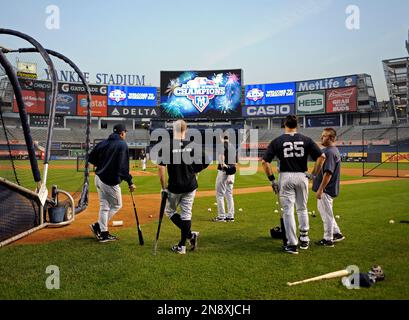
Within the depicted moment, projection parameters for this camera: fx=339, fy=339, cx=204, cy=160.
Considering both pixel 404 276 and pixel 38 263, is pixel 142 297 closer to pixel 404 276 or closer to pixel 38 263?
pixel 38 263

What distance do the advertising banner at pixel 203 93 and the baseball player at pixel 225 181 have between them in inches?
2007

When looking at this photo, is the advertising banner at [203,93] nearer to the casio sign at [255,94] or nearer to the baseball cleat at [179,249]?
the casio sign at [255,94]

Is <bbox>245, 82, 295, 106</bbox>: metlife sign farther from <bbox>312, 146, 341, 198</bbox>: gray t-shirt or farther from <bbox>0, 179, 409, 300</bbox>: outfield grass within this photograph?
<bbox>312, 146, 341, 198</bbox>: gray t-shirt

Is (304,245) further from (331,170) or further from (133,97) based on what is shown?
(133,97)

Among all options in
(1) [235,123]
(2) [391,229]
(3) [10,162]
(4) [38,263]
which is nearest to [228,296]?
(4) [38,263]

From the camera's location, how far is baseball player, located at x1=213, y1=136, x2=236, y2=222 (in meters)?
8.78

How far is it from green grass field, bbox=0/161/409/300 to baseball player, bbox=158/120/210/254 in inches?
15.7

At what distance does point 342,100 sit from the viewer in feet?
204

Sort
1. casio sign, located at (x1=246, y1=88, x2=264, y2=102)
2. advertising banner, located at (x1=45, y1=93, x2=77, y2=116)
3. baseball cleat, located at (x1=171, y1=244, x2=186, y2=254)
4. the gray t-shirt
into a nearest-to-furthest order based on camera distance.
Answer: baseball cleat, located at (x1=171, y1=244, x2=186, y2=254)
the gray t-shirt
advertising banner, located at (x1=45, y1=93, x2=77, y2=116)
casio sign, located at (x1=246, y1=88, x2=264, y2=102)

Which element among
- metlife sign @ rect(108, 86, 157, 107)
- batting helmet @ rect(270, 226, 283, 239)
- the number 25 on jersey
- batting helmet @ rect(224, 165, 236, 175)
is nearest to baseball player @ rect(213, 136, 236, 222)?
batting helmet @ rect(224, 165, 236, 175)

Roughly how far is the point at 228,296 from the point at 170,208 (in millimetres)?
2477

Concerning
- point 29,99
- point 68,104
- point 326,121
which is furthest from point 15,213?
point 326,121

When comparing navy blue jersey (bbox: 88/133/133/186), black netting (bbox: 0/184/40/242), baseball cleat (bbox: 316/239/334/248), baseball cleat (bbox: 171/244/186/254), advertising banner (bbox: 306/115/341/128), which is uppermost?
advertising banner (bbox: 306/115/341/128)

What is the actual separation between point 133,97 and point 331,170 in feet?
215
